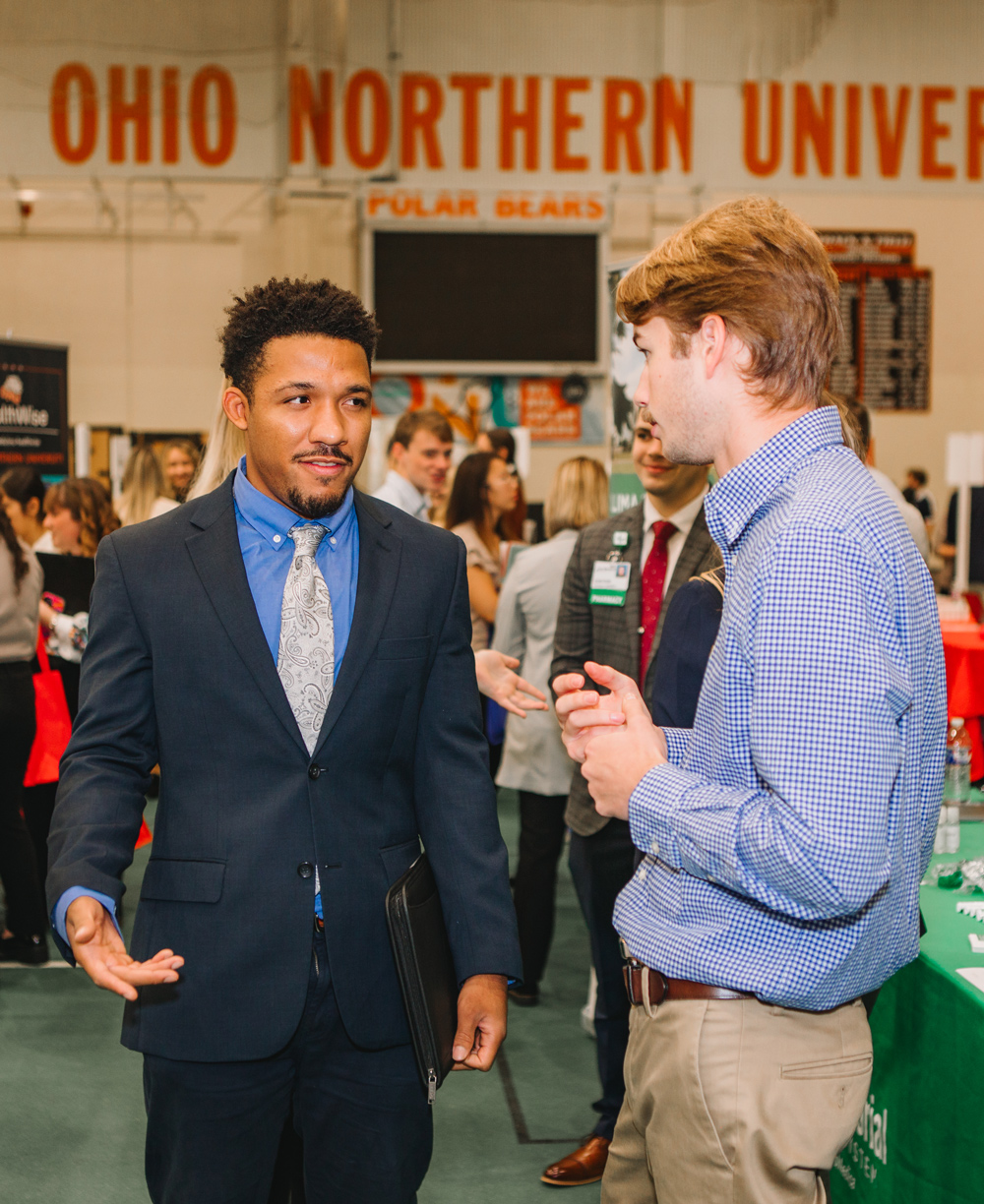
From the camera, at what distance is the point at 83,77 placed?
9.91m

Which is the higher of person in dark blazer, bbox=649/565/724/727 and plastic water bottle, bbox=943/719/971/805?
person in dark blazer, bbox=649/565/724/727

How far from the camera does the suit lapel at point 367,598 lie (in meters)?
1.41

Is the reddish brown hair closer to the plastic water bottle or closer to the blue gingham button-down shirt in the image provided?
the blue gingham button-down shirt

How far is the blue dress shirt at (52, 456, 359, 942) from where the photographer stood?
4.84 feet

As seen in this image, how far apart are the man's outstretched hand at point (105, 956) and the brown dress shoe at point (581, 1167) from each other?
5.49 ft

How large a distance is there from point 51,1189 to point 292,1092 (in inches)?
58.0

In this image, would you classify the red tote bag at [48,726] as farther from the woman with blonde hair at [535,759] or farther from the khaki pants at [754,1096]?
the khaki pants at [754,1096]

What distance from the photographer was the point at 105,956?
1240mm

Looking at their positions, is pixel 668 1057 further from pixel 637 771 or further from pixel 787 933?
pixel 637 771

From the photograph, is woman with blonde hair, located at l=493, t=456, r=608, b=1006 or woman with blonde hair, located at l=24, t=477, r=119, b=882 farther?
woman with blonde hair, located at l=24, t=477, r=119, b=882

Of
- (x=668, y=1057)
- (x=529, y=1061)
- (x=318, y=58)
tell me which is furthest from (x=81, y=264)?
(x=668, y=1057)

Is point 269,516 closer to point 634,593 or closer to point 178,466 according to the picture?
point 634,593

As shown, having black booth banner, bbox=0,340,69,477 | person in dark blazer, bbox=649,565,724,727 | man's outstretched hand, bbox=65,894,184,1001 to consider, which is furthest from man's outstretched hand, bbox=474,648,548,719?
black booth banner, bbox=0,340,69,477

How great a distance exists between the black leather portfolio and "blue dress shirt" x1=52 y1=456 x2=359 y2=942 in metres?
0.29
